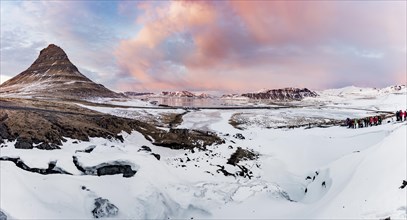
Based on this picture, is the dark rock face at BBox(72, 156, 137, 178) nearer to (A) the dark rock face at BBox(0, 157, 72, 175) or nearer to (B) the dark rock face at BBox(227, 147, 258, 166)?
(A) the dark rock face at BBox(0, 157, 72, 175)

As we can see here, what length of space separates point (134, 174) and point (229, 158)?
1194 cm

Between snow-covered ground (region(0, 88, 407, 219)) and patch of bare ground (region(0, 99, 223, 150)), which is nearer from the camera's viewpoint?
snow-covered ground (region(0, 88, 407, 219))

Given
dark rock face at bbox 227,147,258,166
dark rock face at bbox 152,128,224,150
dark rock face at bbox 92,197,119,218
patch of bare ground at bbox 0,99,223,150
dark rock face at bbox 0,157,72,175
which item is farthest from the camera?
dark rock face at bbox 152,128,224,150

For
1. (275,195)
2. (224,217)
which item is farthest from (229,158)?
(224,217)

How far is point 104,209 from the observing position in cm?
1995

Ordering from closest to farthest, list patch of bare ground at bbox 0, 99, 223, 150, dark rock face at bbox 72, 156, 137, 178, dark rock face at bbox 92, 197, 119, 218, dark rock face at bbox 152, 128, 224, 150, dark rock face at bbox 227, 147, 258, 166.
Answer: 1. dark rock face at bbox 92, 197, 119, 218
2. dark rock face at bbox 72, 156, 137, 178
3. patch of bare ground at bbox 0, 99, 223, 150
4. dark rock face at bbox 227, 147, 258, 166
5. dark rock face at bbox 152, 128, 224, 150

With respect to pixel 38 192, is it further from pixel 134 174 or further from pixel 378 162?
pixel 378 162

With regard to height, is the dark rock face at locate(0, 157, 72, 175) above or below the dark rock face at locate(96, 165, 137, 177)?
above

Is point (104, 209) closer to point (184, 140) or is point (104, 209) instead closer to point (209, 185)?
point (209, 185)

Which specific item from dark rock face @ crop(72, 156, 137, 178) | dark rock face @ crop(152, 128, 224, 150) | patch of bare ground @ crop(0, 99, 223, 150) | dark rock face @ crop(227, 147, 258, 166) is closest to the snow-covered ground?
dark rock face @ crop(72, 156, 137, 178)

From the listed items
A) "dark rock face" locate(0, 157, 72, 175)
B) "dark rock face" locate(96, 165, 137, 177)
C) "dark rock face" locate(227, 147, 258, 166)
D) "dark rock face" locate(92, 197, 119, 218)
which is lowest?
"dark rock face" locate(92, 197, 119, 218)

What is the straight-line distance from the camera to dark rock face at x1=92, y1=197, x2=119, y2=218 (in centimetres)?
1970

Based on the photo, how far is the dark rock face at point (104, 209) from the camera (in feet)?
64.6

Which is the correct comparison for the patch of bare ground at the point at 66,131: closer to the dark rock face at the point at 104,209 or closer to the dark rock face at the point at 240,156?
the dark rock face at the point at 240,156
